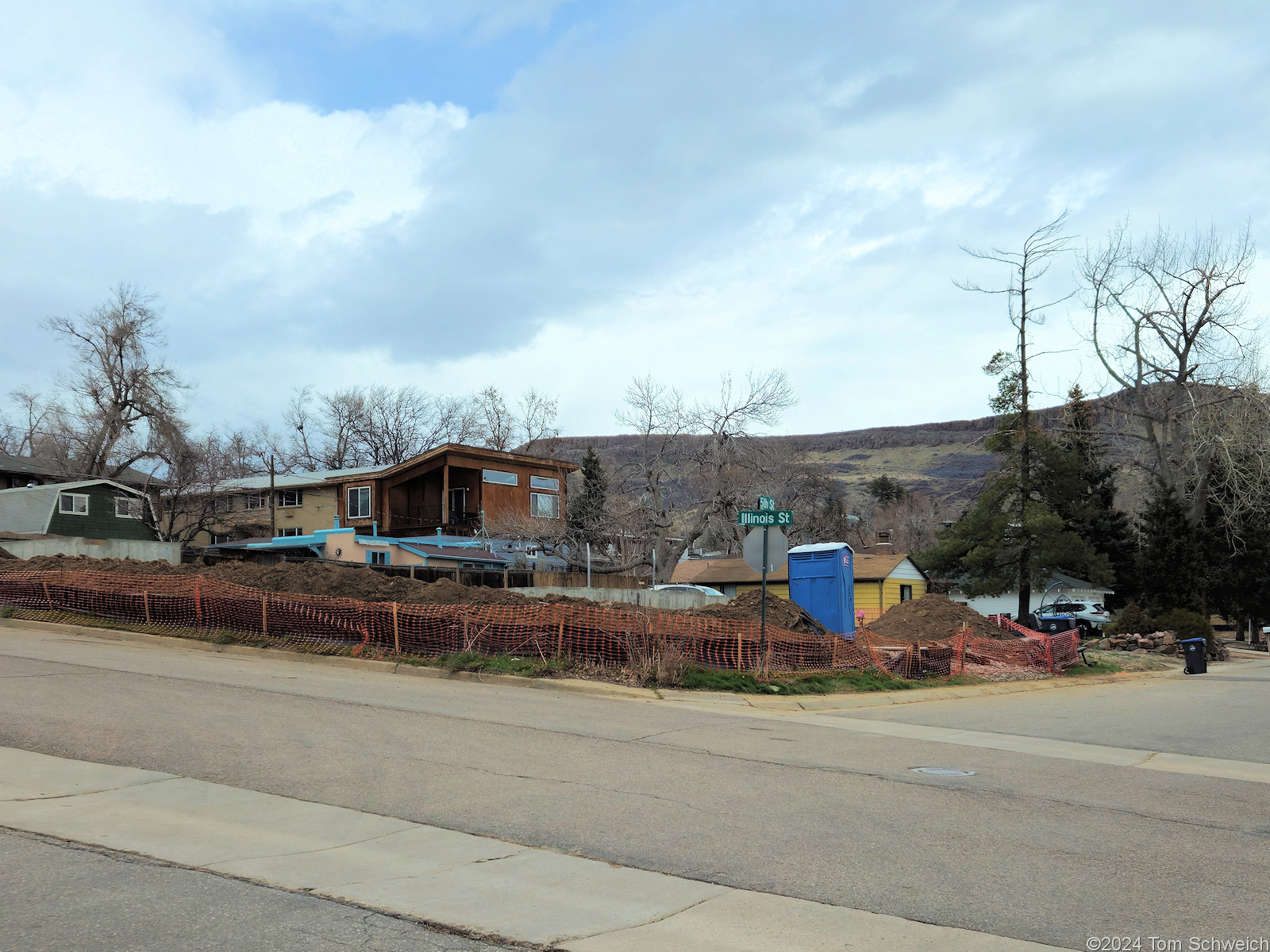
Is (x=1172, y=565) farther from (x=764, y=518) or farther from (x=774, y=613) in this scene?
(x=764, y=518)

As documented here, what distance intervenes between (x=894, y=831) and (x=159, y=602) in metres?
18.6

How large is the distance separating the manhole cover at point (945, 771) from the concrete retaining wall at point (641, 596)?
1593 centimetres

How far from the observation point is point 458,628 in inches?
736

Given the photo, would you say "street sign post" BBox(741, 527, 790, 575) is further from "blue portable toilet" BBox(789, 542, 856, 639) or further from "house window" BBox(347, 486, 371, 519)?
"house window" BBox(347, 486, 371, 519)

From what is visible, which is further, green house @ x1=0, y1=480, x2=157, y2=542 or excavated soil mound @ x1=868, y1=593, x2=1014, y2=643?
green house @ x1=0, y1=480, x2=157, y2=542

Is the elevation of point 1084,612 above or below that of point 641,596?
below

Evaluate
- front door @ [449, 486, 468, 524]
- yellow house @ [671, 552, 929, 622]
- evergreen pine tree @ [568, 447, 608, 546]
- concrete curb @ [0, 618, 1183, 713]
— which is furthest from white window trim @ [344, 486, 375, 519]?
concrete curb @ [0, 618, 1183, 713]

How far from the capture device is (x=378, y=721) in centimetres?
1172

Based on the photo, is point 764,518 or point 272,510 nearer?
point 764,518

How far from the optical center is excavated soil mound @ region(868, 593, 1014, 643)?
26.7 m

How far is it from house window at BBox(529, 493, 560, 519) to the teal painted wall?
21.3 metres

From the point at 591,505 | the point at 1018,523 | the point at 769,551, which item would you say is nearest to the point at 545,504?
the point at 591,505

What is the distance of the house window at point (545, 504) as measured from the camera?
5325cm

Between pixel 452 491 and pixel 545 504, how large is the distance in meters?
5.50
